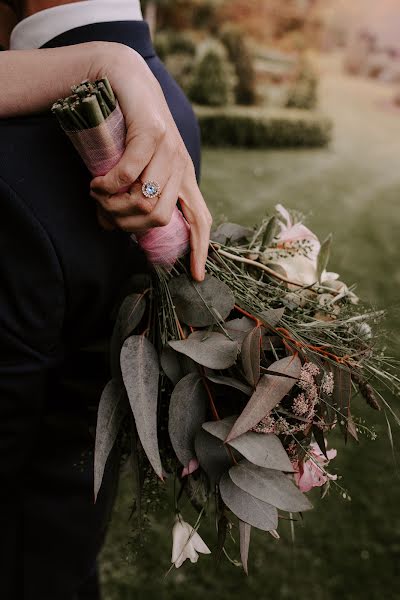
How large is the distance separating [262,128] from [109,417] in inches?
369

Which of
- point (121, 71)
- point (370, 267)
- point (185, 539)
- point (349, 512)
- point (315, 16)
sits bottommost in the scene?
point (315, 16)

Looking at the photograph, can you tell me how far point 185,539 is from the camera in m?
1.11

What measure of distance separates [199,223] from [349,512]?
2502 mm

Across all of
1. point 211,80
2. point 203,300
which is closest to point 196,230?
point 203,300

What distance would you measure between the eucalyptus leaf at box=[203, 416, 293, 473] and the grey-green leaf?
15 cm

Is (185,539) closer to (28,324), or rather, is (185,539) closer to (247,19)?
(28,324)

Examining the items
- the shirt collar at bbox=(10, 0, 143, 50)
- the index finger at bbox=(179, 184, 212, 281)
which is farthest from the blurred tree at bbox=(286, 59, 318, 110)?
the index finger at bbox=(179, 184, 212, 281)

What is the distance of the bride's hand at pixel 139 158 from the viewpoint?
0.88 m

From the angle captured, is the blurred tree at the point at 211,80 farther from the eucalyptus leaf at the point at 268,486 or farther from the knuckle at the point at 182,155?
the eucalyptus leaf at the point at 268,486

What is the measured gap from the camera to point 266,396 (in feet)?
3.11

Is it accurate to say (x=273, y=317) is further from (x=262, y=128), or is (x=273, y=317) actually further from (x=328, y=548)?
→ (x=262, y=128)

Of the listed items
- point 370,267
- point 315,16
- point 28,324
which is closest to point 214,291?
point 28,324

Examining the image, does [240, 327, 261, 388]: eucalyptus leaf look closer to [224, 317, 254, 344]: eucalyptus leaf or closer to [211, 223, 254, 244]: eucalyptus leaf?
[224, 317, 254, 344]: eucalyptus leaf

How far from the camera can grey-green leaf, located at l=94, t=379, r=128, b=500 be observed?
1010 mm
